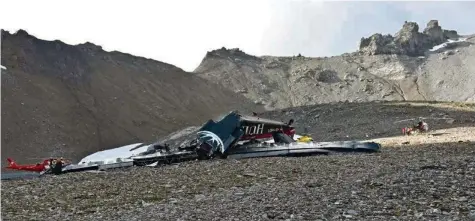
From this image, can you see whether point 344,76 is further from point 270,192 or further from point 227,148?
point 270,192

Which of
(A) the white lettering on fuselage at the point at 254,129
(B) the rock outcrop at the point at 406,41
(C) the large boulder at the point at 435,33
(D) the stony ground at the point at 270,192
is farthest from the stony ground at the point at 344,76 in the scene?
(D) the stony ground at the point at 270,192

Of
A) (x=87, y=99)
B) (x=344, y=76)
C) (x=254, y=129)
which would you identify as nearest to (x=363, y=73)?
(x=344, y=76)

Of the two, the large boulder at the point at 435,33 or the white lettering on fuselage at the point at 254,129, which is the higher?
the large boulder at the point at 435,33

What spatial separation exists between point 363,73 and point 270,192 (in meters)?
94.4

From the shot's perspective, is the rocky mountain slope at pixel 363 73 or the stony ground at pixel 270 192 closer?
the stony ground at pixel 270 192

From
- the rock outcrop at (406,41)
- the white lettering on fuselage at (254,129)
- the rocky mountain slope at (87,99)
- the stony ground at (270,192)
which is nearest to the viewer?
the stony ground at (270,192)

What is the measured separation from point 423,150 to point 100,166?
1280 cm

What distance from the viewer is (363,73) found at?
10419 centimetres

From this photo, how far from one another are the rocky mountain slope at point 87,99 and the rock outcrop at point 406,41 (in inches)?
1435

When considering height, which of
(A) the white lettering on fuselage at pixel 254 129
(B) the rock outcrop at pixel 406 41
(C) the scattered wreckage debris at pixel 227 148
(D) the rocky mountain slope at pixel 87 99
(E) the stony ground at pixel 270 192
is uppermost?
(B) the rock outcrop at pixel 406 41

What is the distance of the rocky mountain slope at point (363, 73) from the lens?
318 ft

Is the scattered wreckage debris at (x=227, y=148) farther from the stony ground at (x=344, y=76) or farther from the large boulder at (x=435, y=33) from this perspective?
the large boulder at (x=435, y=33)

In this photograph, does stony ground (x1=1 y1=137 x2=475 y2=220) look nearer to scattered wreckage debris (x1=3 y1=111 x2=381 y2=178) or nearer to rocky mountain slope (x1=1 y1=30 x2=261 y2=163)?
scattered wreckage debris (x1=3 y1=111 x2=381 y2=178)

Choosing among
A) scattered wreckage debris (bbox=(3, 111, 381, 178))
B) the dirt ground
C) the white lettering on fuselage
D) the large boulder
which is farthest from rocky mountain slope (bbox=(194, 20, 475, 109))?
the dirt ground
